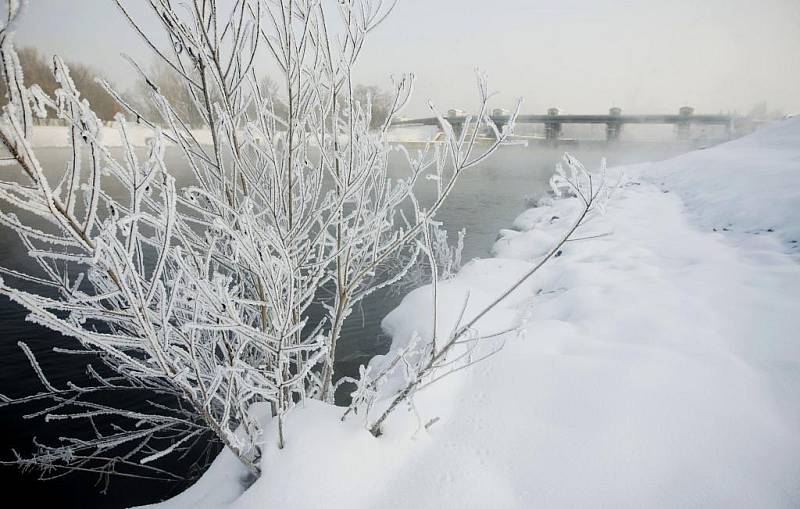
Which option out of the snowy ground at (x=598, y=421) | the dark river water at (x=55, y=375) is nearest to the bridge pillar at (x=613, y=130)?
the dark river water at (x=55, y=375)

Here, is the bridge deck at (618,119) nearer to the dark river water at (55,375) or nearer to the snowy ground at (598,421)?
the dark river water at (55,375)

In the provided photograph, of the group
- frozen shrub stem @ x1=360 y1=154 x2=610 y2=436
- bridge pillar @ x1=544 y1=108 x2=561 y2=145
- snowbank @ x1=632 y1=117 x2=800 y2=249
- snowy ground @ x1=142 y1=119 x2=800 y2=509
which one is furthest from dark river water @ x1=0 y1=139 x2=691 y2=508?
bridge pillar @ x1=544 y1=108 x2=561 y2=145

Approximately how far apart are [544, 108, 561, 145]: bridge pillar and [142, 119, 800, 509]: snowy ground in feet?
181

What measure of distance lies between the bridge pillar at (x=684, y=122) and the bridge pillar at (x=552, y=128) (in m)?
14.6

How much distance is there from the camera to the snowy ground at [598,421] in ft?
7.02

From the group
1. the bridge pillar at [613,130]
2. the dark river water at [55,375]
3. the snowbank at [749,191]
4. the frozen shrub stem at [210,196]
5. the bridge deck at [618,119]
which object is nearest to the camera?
the frozen shrub stem at [210,196]

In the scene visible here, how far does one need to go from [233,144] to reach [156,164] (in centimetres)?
83

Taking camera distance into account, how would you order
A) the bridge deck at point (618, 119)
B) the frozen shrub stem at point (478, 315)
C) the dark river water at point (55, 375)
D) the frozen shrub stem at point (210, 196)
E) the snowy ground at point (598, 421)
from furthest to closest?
the bridge deck at point (618, 119) → the dark river water at point (55, 375) → the snowy ground at point (598, 421) → the frozen shrub stem at point (478, 315) → the frozen shrub stem at point (210, 196)

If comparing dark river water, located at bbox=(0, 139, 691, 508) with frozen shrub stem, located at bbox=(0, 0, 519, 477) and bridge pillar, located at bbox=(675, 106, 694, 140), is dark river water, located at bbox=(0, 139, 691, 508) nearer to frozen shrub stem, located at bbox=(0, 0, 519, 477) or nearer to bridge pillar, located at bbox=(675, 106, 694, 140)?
frozen shrub stem, located at bbox=(0, 0, 519, 477)

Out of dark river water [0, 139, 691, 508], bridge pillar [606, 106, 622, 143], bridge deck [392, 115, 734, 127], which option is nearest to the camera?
dark river water [0, 139, 691, 508]

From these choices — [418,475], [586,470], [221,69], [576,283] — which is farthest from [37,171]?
[576,283]

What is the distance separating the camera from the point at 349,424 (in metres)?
2.41

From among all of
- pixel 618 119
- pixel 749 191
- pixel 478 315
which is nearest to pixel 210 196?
pixel 478 315

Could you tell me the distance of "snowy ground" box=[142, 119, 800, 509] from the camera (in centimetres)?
214
